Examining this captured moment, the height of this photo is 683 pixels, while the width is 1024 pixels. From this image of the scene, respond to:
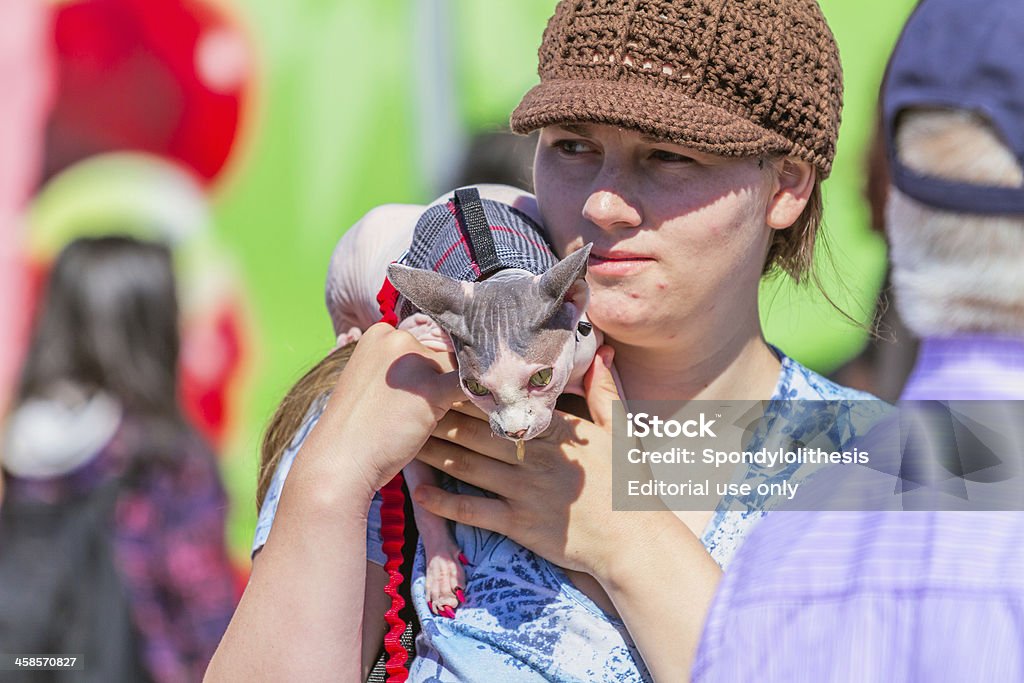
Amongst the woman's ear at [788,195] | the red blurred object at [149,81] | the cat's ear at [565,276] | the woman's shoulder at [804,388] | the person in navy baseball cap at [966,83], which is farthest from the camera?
the red blurred object at [149,81]

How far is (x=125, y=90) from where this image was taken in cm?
360

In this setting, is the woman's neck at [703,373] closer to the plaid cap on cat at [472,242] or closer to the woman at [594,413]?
the woman at [594,413]

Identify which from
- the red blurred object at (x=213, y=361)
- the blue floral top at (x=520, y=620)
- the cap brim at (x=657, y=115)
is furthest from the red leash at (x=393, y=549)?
the red blurred object at (x=213, y=361)

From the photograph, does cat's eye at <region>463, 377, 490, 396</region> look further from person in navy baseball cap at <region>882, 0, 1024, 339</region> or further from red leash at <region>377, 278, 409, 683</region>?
person in navy baseball cap at <region>882, 0, 1024, 339</region>

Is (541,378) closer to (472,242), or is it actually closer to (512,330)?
(512,330)

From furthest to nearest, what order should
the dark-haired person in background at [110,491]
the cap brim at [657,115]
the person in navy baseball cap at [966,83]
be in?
1. the dark-haired person in background at [110,491]
2. the cap brim at [657,115]
3. the person in navy baseball cap at [966,83]

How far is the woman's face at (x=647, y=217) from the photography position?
5.00ft

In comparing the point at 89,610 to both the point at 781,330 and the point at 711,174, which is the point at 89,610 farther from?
the point at 711,174

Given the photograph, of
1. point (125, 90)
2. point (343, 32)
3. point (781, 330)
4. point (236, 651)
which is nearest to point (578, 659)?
point (236, 651)

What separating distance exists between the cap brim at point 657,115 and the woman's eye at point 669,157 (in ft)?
0.18

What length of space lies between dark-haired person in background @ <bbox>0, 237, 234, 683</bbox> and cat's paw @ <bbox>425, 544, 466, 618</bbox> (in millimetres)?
1966

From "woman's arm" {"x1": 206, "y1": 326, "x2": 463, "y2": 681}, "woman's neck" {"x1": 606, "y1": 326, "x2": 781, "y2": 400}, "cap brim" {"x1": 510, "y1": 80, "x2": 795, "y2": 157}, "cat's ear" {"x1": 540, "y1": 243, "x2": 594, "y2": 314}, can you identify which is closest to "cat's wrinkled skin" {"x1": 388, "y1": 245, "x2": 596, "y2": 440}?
"cat's ear" {"x1": 540, "y1": 243, "x2": 594, "y2": 314}

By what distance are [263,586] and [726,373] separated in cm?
79

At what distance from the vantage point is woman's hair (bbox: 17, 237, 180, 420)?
3.48 m
